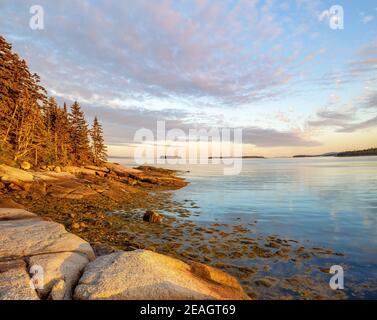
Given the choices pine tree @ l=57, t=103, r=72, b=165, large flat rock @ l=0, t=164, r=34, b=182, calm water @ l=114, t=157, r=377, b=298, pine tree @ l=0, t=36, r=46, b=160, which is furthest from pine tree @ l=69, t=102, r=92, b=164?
calm water @ l=114, t=157, r=377, b=298

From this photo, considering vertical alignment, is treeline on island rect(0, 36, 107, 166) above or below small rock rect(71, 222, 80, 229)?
above

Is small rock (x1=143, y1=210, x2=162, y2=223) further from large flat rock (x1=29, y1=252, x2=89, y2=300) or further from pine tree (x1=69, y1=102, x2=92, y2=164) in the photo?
pine tree (x1=69, y1=102, x2=92, y2=164)

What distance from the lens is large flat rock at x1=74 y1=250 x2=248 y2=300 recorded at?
486 centimetres

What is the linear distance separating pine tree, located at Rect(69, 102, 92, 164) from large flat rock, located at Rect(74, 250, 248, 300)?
52.2 m

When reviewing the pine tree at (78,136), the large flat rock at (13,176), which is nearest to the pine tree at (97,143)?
the pine tree at (78,136)

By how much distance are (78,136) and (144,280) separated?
55165mm

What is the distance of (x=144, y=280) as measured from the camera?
518 cm

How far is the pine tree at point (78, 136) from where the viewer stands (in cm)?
5397

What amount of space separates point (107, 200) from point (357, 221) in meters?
18.4

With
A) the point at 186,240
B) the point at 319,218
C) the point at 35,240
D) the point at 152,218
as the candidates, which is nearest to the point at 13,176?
the point at 152,218
